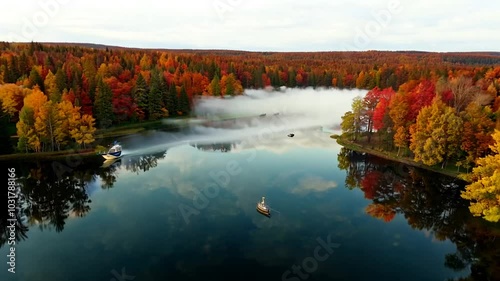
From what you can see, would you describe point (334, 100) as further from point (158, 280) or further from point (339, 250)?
point (158, 280)

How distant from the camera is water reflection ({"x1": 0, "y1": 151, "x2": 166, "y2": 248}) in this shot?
156 feet

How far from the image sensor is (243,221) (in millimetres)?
47906

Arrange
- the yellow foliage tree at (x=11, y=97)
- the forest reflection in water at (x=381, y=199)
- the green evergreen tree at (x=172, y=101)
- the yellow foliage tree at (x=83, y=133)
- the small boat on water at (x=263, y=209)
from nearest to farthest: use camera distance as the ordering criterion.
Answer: the forest reflection in water at (x=381, y=199) → the small boat on water at (x=263, y=209) → the yellow foliage tree at (x=83, y=133) → the yellow foliage tree at (x=11, y=97) → the green evergreen tree at (x=172, y=101)

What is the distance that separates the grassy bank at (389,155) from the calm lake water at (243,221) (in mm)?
2232

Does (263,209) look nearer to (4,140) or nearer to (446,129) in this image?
(446,129)

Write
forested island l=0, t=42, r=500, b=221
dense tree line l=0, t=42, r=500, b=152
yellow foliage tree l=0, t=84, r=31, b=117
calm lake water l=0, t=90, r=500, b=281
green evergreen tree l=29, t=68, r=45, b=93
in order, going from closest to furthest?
calm lake water l=0, t=90, r=500, b=281, forested island l=0, t=42, r=500, b=221, dense tree line l=0, t=42, r=500, b=152, yellow foliage tree l=0, t=84, r=31, b=117, green evergreen tree l=29, t=68, r=45, b=93

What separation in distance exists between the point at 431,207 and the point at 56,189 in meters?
58.9

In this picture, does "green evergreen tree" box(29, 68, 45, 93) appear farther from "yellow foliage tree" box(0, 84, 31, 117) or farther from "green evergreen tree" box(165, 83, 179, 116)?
"green evergreen tree" box(165, 83, 179, 116)

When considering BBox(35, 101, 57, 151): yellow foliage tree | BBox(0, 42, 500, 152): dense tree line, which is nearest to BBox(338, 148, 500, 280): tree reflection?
BBox(0, 42, 500, 152): dense tree line

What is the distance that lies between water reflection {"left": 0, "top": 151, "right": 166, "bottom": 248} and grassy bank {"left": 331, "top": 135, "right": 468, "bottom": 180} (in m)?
44.1

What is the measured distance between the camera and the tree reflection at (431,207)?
40.5 meters

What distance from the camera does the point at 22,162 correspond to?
228ft

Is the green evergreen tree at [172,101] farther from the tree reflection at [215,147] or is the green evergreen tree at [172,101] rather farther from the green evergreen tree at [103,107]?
the tree reflection at [215,147]

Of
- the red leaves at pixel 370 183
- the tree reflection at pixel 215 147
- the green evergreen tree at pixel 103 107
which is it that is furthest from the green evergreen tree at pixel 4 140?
the red leaves at pixel 370 183
